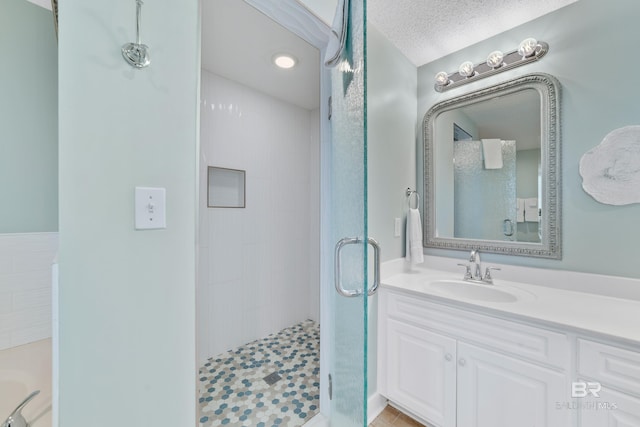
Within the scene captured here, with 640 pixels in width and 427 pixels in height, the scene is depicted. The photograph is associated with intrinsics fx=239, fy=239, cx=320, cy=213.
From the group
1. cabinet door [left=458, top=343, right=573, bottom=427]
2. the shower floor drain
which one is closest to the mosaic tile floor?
the shower floor drain

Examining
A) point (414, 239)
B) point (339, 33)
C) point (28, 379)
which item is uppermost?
point (339, 33)

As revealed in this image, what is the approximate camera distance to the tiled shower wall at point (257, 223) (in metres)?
2.00

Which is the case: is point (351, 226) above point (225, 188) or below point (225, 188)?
below

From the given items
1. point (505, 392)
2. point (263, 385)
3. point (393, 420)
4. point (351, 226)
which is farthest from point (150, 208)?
point (393, 420)

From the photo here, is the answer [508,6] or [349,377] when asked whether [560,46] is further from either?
[349,377]

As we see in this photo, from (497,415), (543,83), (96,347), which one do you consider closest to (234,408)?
(96,347)

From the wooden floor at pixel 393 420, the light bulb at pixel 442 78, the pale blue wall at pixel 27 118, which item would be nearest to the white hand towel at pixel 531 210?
the light bulb at pixel 442 78

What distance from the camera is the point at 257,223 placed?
7.71 feet

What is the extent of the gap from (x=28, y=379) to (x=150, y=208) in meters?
1.17

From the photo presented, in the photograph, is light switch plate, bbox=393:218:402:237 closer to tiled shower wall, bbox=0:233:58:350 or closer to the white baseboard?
the white baseboard

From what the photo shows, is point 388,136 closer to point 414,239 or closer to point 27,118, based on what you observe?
point 414,239

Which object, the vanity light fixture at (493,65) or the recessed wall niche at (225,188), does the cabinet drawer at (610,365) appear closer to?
the vanity light fixture at (493,65)

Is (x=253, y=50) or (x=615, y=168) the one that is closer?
(x=615, y=168)

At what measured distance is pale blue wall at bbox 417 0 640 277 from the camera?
3.91ft
